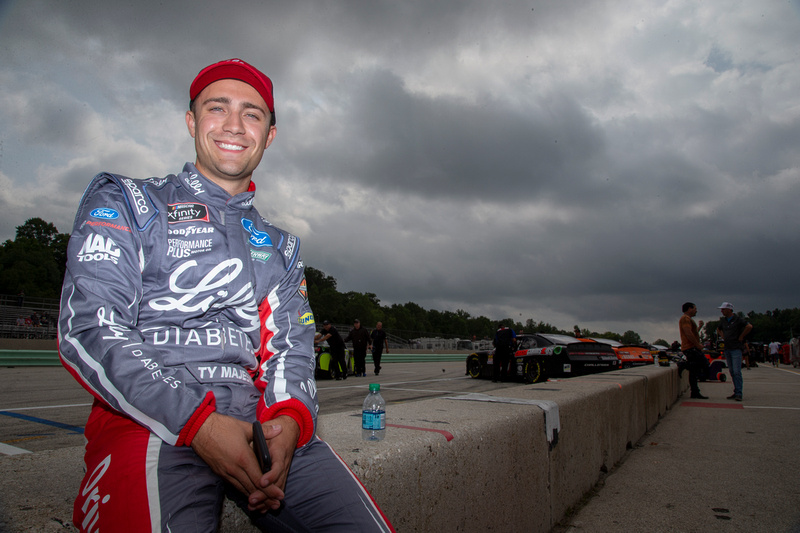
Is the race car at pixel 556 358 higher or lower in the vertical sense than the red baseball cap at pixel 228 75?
lower

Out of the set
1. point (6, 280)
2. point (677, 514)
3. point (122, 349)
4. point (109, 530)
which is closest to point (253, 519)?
point (109, 530)

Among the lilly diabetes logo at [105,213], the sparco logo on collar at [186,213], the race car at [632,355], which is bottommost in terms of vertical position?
the race car at [632,355]

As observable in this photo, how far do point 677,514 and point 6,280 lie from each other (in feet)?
278

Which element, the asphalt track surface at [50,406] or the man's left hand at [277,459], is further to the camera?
the asphalt track surface at [50,406]

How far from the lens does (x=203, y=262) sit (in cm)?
145

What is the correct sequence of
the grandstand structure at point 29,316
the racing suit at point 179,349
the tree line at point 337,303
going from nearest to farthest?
the racing suit at point 179,349 < the grandstand structure at point 29,316 < the tree line at point 337,303

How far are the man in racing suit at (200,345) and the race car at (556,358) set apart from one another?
37.8 feet

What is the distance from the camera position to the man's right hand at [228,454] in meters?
1.14

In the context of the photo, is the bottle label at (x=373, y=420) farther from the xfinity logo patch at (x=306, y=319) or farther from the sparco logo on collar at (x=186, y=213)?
the sparco logo on collar at (x=186, y=213)

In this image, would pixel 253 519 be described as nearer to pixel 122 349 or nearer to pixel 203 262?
pixel 122 349

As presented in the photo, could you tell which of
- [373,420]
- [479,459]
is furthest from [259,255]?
[479,459]

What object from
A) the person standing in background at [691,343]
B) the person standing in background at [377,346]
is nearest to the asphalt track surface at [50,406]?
the person standing in background at [691,343]

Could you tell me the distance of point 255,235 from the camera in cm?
171

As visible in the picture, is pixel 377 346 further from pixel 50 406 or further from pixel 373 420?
pixel 373 420
